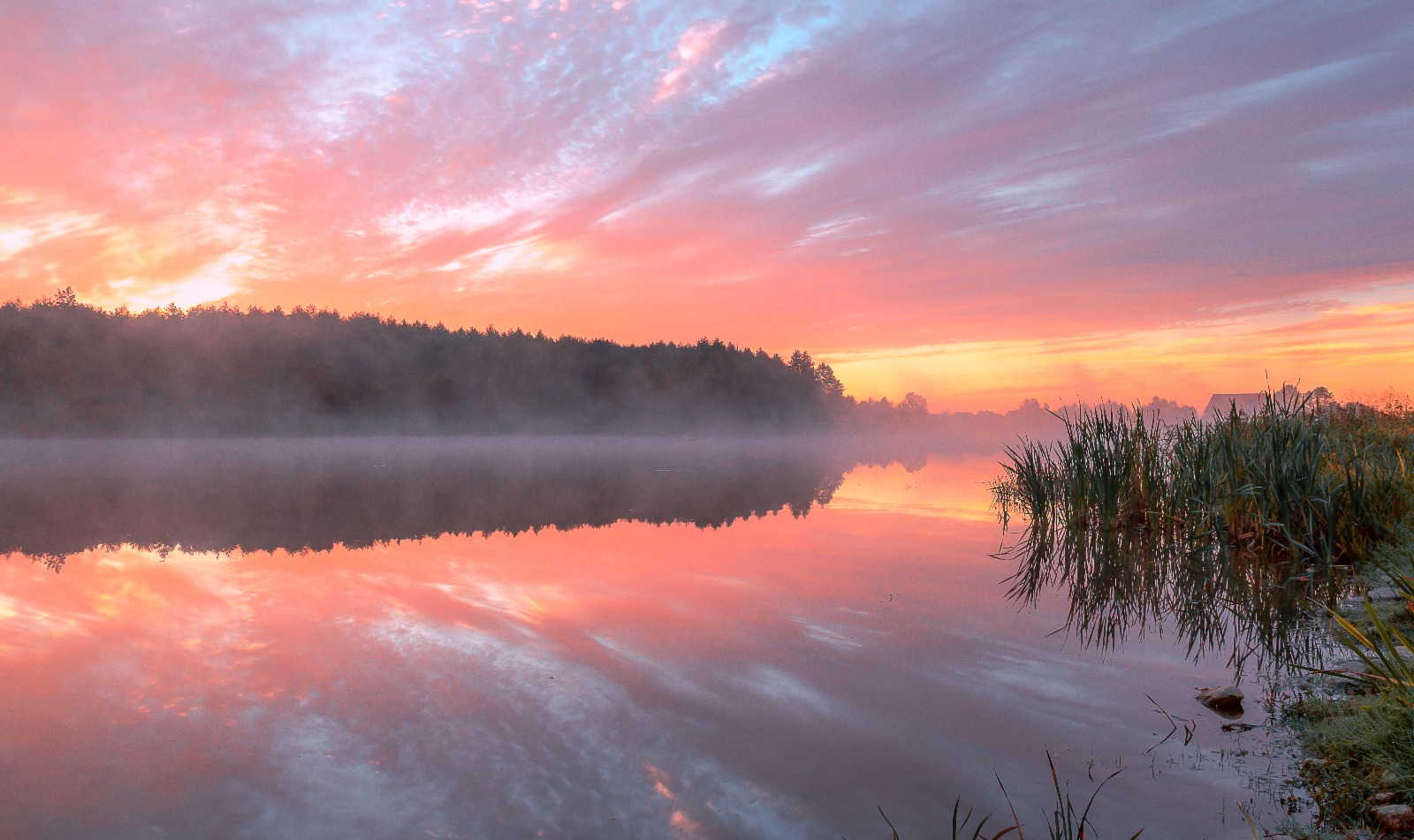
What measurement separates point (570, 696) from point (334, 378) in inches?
2564

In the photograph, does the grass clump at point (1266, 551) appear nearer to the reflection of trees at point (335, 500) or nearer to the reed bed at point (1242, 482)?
the reed bed at point (1242, 482)

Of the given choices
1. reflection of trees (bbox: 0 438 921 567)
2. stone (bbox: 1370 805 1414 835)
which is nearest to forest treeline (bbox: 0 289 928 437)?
reflection of trees (bbox: 0 438 921 567)

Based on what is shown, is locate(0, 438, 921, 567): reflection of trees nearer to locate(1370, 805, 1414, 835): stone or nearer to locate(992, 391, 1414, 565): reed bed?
locate(992, 391, 1414, 565): reed bed

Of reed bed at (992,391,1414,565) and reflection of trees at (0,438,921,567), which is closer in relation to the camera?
reed bed at (992,391,1414,565)

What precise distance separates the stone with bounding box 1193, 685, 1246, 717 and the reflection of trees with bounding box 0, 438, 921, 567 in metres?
8.55

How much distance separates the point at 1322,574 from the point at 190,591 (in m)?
11.5

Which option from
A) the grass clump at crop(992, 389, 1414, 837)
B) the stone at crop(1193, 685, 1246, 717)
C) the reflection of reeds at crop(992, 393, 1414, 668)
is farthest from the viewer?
the reflection of reeds at crop(992, 393, 1414, 668)

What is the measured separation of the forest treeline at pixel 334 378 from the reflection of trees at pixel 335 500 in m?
26.5

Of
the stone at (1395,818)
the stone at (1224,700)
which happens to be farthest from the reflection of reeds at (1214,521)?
the stone at (1395,818)

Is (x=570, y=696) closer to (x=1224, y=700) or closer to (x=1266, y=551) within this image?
(x=1224, y=700)

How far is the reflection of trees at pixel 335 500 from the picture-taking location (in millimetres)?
10906

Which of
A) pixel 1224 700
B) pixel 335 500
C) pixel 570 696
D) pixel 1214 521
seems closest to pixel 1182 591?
pixel 1214 521

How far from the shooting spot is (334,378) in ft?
204

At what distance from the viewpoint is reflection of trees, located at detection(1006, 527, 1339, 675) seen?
5.95m
